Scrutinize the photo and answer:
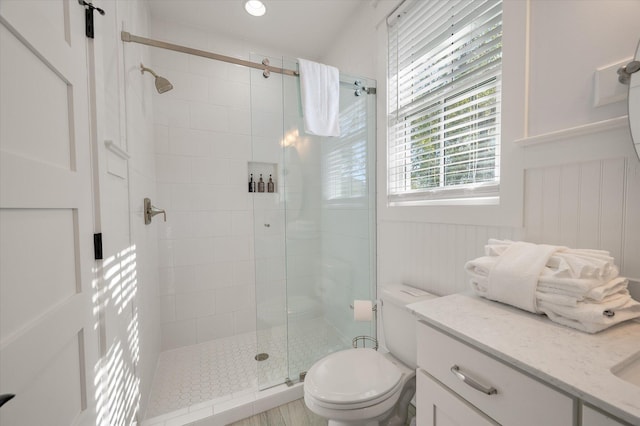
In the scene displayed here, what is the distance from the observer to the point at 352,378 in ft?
3.91

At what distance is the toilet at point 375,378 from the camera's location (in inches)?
42.5

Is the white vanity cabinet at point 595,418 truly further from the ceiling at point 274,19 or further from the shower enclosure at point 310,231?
the ceiling at point 274,19

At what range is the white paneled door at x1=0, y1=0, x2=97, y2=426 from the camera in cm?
51

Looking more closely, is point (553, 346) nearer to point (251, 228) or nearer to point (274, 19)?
point (251, 228)

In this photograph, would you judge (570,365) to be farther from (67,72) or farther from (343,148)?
(343,148)

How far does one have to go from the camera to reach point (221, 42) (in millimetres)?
2340

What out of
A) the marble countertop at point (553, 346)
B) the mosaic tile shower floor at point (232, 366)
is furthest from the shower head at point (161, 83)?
the marble countertop at point (553, 346)

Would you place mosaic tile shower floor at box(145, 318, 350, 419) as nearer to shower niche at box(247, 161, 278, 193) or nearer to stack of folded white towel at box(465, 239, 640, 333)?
shower niche at box(247, 161, 278, 193)

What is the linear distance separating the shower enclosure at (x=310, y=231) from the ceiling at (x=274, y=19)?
600mm

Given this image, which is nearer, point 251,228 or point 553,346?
point 553,346

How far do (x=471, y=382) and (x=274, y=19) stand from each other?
257cm

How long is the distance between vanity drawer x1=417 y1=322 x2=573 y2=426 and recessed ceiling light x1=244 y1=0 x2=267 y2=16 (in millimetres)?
A: 2322

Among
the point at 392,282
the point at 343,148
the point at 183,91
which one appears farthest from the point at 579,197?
the point at 183,91

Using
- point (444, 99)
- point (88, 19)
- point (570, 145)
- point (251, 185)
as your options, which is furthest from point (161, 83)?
point (570, 145)
